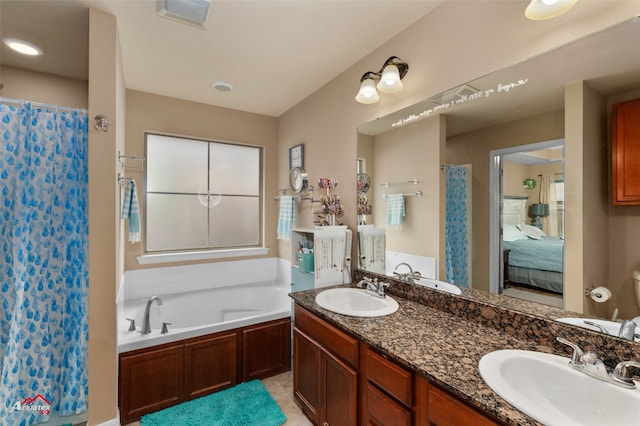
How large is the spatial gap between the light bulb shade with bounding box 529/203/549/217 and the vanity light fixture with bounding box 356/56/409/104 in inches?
44.2

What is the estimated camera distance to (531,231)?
1.40 metres

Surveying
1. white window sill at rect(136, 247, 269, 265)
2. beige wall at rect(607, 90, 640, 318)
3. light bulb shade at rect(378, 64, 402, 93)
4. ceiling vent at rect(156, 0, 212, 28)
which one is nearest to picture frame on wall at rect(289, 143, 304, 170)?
white window sill at rect(136, 247, 269, 265)

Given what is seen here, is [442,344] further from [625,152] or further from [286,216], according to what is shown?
[286,216]

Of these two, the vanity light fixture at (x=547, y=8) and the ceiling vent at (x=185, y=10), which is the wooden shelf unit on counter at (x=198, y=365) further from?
the vanity light fixture at (x=547, y=8)

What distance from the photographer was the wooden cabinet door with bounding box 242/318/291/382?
2.46 metres

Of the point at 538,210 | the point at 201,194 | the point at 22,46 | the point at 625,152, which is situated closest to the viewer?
the point at 625,152

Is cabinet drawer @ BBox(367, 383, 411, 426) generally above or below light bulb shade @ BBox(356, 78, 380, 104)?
below

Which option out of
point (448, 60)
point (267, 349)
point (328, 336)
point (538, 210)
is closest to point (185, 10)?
point (448, 60)

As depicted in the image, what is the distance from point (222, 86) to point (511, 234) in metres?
2.80

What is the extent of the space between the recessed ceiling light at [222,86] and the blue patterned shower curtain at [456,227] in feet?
7.46

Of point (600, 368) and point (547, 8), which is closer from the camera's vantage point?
point (600, 368)

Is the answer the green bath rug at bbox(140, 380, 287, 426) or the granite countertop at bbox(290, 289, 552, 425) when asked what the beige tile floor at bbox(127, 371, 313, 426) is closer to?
the green bath rug at bbox(140, 380, 287, 426)

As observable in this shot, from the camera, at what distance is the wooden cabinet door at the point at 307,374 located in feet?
5.89

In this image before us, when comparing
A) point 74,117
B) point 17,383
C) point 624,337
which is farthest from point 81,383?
point 624,337
